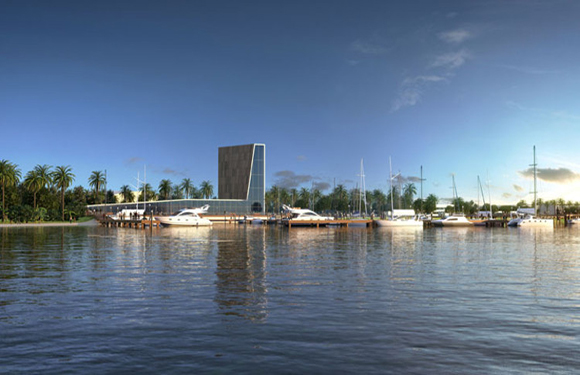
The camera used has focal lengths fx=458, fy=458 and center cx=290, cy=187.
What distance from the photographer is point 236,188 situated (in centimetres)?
16862

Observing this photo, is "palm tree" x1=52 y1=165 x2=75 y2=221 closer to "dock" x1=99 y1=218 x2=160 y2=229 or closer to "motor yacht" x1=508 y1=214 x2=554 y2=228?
"dock" x1=99 y1=218 x2=160 y2=229

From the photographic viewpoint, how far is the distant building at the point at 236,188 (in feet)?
511

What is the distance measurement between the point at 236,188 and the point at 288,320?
509 feet

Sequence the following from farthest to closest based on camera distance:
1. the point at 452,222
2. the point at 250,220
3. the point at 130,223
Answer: the point at 250,220
the point at 452,222
the point at 130,223

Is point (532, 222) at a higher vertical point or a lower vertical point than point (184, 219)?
lower

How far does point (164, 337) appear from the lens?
12734mm

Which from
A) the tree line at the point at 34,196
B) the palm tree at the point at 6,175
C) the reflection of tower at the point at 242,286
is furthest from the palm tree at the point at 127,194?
the reflection of tower at the point at 242,286

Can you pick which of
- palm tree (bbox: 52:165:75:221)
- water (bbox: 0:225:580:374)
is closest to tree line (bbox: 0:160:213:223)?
palm tree (bbox: 52:165:75:221)

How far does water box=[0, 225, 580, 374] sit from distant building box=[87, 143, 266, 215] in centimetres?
13143

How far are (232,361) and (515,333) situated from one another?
828cm

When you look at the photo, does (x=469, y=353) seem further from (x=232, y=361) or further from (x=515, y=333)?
(x=232, y=361)

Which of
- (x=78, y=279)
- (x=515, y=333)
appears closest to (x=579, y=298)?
(x=515, y=333)

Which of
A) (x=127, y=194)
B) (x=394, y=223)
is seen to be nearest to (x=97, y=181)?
(x=127, y=194)

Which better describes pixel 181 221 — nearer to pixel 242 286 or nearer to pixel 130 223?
Answer: pixel 130 223
